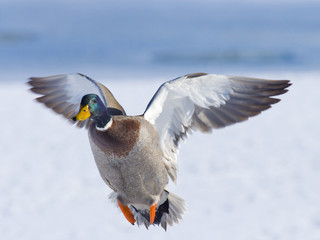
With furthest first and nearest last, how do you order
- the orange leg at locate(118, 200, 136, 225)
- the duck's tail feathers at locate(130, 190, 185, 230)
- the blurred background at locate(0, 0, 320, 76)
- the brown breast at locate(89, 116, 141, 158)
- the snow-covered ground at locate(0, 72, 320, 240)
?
the blurred background at locate(0, 0, 320, 76), the snow-covered ground at locate(0, 72, 320, 240), the duck's tail feathers at locate(130, 190, 185, 230), the orange leg at locate(118, 200, 136, 225), the brown breast at locate(89, 116, 141, 158)

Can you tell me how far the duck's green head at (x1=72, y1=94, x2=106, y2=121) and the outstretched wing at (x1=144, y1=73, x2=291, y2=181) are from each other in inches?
18.0

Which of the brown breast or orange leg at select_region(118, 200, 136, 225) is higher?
the brown breast

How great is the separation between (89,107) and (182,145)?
410 centimetres

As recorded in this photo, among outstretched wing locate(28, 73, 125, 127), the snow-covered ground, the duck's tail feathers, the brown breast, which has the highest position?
outstretched wing locate(28, 73, 125, 127)

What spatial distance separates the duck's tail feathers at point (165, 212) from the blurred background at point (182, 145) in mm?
264

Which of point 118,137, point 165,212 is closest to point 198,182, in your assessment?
point 165,212

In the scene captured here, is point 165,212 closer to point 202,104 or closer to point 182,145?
point 202,104

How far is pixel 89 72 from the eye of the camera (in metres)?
12.4

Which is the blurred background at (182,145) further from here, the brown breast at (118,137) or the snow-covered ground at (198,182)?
the brown breast at (118,137)

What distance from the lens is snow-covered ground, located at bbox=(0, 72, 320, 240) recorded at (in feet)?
16.0

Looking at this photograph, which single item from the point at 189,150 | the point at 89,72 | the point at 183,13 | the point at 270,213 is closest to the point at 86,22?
the point at 183,13

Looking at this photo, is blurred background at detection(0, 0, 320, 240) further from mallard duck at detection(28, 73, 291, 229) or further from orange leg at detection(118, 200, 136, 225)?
mallard duck at detection(28, 73, 291, 229)

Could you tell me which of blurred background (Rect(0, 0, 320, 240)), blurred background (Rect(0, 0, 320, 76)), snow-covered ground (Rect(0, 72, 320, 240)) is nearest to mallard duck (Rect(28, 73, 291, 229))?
blurred background (Rect(0, 0, 320, 240))

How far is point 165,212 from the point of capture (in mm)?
4102
